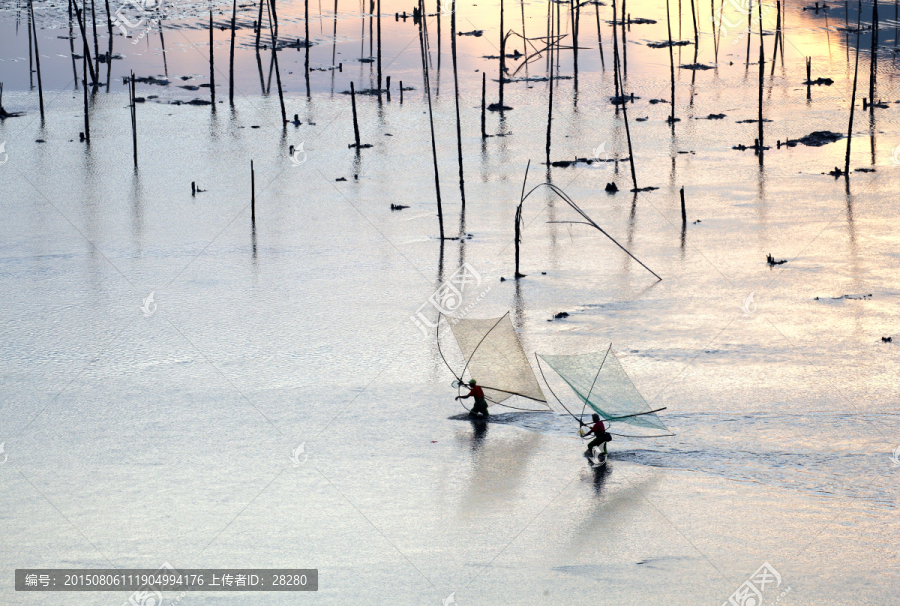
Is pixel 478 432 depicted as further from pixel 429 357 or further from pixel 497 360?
pixel 429 357

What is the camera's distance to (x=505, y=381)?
20641 millimetres

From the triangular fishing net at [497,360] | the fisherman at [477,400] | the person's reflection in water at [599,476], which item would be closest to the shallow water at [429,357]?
the person's reflection in water at [599,476]

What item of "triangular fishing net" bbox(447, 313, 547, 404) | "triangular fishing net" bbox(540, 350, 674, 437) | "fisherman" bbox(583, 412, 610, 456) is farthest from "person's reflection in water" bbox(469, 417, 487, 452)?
"fisherman" bbox(583, 412, 610, 456)

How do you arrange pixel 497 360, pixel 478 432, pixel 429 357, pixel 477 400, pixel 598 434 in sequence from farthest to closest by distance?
1. pixel 429 357
2. pixel 497 360
3. pixel 477 400
4. pixel 478 432
5. pixel 598 434

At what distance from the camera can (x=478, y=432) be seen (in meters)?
19.7

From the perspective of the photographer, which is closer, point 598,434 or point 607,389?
point 598,434

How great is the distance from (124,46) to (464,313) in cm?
5743

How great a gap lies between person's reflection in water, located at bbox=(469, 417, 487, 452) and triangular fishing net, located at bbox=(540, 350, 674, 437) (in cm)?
184

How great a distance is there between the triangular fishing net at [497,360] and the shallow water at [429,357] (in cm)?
61

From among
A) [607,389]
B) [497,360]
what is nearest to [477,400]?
[497,360]

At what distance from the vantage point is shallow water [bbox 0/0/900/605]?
48.9 feet

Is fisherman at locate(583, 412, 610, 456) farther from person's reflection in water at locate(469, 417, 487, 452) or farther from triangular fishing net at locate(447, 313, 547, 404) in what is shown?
triangular fishing net at locate(447, 313, 547, 404)

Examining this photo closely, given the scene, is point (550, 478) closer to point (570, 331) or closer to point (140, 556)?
point (140, 556)

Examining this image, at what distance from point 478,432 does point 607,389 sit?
8.66ft
